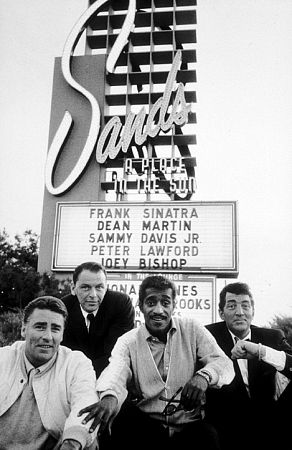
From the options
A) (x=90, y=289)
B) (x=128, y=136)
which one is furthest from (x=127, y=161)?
(x=90, y=289)

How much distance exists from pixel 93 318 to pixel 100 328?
0.35ft

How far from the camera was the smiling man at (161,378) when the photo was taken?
2.89 m

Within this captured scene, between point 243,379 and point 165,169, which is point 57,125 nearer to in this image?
point 165,169

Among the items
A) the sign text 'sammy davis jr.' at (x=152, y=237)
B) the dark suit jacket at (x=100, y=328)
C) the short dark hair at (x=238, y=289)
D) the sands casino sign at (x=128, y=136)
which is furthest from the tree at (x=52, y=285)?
the short dark hair at (x=238, y=289)

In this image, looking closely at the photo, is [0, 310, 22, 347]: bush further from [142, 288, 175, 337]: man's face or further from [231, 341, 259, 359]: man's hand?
[231, 341, 259, 359]: man's hand

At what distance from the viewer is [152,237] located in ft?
37.3

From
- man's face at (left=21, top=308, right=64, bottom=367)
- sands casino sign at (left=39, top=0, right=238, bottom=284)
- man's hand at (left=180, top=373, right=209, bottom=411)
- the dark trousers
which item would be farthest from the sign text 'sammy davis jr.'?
man's hand at (left=180, top=373, right=209, bottom=411)

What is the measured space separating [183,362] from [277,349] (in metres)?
0.90

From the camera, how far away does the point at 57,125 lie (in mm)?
15844

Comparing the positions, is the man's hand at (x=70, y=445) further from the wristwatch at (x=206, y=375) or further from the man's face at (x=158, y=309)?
the man's face at (x=158, y=309)

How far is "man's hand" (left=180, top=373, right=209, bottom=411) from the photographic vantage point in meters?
2.80

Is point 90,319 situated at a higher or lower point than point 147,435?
higher

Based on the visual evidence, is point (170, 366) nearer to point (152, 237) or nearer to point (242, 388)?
point (242, 388)

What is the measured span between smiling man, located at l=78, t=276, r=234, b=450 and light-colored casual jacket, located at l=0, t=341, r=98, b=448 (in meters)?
0.12
